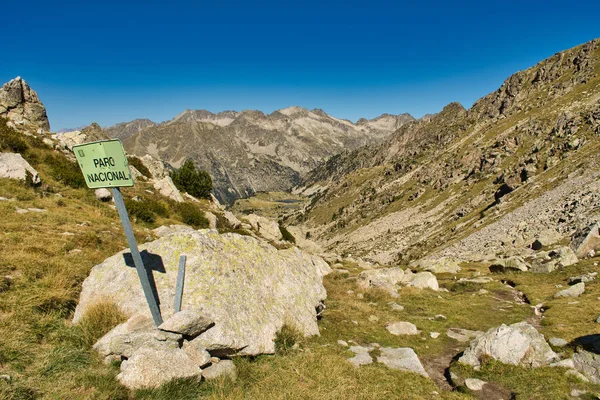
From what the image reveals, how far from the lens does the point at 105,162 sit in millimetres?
6961

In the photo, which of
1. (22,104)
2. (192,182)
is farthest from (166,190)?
(22,104)

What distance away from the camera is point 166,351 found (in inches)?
268

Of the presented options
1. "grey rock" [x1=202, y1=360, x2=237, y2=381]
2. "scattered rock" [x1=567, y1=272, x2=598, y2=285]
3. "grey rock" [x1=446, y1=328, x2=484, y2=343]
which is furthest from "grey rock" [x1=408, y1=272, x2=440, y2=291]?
"grey rock" [x1=202, y1=360, x2=237, y2=381]

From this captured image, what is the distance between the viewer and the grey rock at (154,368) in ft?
20.2

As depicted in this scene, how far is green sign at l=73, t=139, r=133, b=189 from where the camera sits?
22.6 ft

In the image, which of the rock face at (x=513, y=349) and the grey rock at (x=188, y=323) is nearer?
the grey rock at (x=188, y=323)

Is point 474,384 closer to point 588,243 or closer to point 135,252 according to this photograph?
point 135,252

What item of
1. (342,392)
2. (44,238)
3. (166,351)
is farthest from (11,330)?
(342,392)

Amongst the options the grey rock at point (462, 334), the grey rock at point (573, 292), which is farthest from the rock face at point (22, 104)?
the grey rock at point (573, 292)

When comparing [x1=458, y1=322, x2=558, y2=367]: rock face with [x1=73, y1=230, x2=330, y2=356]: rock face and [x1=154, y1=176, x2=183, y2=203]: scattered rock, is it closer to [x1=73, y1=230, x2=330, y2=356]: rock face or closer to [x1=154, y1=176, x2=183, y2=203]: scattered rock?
[x1=73, y1=230, x2=330, y2=356]: rock face

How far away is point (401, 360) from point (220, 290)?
23.7ft

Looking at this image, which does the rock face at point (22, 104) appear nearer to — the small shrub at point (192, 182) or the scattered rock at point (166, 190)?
the small shrub at point (192, 182)

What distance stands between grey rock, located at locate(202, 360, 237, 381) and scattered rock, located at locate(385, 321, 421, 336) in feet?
29.3

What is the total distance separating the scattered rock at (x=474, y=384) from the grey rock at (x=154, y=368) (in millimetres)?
8984
